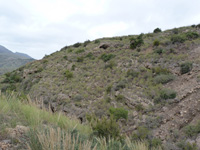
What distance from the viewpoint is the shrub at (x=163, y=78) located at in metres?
9.50

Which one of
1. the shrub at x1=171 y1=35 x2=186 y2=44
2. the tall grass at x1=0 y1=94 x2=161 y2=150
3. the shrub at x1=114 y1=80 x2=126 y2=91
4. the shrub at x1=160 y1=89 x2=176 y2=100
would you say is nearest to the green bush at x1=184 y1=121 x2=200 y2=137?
the shrub at x1=160 y1=89 x2=176 y2=100

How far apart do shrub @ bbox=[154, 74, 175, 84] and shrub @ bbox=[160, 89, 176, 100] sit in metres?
1.28

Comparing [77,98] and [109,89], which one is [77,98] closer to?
[77,98]

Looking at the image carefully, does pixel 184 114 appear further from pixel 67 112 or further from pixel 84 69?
pixel 84 69

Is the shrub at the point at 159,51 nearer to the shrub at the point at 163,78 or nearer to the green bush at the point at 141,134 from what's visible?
the shrub at the point at 163,78

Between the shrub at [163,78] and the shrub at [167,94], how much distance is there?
4.20 feet

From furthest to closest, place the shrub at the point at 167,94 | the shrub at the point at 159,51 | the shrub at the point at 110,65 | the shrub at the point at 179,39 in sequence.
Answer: the shrub at the point at 110,65
the shrub at the point at 179,39
the shrub at the point at 159,51
the shrub at the point at 167,94

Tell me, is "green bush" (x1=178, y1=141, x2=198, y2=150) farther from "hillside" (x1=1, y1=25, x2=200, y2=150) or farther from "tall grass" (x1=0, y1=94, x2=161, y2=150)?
"tall grass" (x1=0, y1=94, x2=161, y2=150)

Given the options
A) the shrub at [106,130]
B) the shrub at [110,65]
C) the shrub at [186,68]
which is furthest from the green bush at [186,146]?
the shrub at [110,65]

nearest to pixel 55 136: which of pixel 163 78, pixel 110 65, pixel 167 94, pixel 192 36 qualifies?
pixel 167 94

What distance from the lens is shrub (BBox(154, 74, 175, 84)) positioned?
31.2ft

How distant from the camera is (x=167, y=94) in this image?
26.4 feet

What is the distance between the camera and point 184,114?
21.2ft

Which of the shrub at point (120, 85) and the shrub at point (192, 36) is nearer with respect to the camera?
the shrub at point (120, 85)
